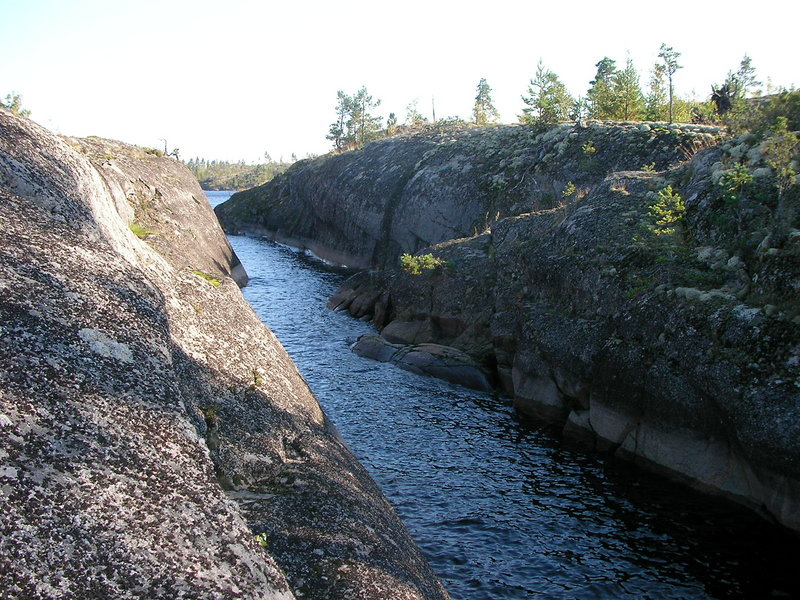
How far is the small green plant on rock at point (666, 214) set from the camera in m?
19.7

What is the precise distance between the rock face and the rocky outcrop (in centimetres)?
2355

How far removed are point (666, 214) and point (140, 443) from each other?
58.4ft

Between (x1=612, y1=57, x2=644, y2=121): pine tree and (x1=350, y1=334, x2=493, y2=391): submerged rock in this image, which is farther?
(x1=612, y1=57, x2=644, y2=121): pine tree

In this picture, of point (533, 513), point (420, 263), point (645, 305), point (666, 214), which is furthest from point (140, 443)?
point (420, 263)

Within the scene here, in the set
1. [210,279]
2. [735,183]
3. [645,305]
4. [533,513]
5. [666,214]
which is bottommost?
[533,513]

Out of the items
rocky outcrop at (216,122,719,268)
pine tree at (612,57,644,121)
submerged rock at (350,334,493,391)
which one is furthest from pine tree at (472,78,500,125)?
submerged rock at (350,334,493,391)

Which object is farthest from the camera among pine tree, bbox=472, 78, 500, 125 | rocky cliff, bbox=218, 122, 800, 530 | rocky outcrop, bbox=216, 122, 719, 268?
pine tree, bbox=472, 78, 500, 125

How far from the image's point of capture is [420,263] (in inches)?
1178

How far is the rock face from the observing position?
4836 mm

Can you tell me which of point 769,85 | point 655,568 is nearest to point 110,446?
point 655,568

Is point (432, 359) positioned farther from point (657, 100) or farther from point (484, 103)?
point (484, 103)

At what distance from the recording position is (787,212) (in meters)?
15.9

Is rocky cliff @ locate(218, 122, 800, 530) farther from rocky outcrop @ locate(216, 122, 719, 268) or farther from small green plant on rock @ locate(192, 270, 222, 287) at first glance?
small green plant on rock @ locate(192, 270, 222, 287)

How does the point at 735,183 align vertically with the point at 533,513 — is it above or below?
above
